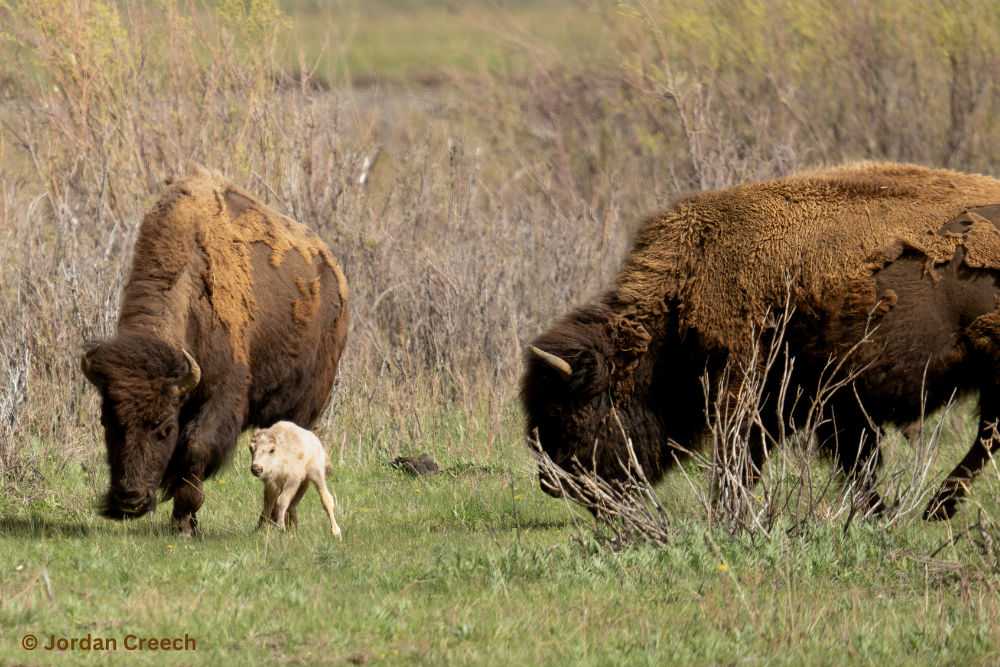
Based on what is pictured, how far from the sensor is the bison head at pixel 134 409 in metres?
6.29

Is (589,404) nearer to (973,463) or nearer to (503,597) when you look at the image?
(503,597)

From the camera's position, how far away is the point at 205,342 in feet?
23.1

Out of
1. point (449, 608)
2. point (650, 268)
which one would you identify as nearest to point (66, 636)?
point (449, 608)

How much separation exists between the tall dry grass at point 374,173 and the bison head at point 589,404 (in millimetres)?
2258

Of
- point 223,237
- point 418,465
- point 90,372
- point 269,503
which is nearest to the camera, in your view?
point 90,372

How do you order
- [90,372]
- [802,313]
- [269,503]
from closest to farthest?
[90,372] → [802,313] → [269,503]

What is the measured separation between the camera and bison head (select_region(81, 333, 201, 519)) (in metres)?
6.29

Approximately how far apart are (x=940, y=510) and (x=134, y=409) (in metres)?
4.95

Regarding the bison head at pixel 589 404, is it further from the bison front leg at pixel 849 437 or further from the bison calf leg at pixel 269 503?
the bison calf leg at pixel 269 503

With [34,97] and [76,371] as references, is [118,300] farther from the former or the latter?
[34,97]

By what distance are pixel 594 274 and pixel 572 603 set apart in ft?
23.4

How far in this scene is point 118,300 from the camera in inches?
Result: 375

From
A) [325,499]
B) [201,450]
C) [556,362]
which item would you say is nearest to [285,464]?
[325,499]

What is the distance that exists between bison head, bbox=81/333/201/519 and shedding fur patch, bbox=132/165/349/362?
74cm
